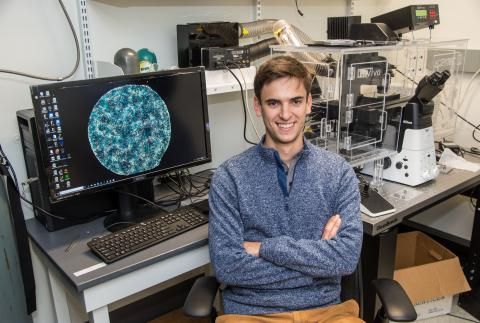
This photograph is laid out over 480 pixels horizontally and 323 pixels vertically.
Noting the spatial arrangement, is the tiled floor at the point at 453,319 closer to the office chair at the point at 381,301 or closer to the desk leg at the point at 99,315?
the office chair at the point at 381,301

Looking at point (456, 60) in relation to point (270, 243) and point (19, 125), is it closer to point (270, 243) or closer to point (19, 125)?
point (270, 243)

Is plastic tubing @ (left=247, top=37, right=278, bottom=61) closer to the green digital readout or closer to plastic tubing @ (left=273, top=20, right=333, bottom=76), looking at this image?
plastic tubing @ (left=273, top=20, right=333, bottom=76)

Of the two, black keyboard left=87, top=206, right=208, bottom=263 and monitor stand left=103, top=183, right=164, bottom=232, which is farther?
monitor stand left=103, top=183, right=164, bottom=232

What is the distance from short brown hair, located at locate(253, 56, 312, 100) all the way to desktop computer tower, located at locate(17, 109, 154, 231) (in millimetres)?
682

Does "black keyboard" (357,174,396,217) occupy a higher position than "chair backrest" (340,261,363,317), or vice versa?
"black keyboard" (357,174,396,217)

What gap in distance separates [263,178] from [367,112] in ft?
2.40

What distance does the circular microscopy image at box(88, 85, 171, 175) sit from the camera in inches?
57.1

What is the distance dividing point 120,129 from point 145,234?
39cm

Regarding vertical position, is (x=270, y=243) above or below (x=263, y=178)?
below

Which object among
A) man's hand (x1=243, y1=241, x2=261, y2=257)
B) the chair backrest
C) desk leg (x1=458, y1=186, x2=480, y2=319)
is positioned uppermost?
man's hand (x1=243, y1=241, x2=261, y2=257)

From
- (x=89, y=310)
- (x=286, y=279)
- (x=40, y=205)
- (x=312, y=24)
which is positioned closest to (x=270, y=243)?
(x=286, y=279)

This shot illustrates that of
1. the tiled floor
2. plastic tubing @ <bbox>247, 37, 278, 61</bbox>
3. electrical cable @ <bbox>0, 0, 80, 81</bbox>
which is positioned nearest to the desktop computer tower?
electrical cable @ <bbox>0, 0, 80, 81</bbox>

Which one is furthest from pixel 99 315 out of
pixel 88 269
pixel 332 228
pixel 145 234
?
pixel 332 228

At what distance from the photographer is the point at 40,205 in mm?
1550
